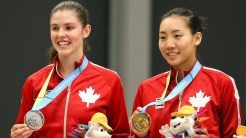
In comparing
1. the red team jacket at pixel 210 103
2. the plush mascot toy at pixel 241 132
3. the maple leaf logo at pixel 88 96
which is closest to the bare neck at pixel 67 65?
the maple leaf logo at pixel 88 96

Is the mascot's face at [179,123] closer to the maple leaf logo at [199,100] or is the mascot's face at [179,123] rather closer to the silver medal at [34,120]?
the maple leaf logo at [199,100]

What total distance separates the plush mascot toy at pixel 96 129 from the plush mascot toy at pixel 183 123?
29cm

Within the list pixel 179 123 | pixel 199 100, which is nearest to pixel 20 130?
pixel 179 123

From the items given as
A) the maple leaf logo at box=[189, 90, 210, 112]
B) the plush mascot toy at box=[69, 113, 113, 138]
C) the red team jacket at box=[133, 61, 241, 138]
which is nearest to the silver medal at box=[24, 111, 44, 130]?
the plush mascot toy at box=[69, 113, 113, 138]

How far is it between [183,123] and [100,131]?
0.42 metres

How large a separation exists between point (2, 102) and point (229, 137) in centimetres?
203

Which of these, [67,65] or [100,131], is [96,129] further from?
[67,65]

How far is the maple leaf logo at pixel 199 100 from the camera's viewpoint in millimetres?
3141

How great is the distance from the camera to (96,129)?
296 cm

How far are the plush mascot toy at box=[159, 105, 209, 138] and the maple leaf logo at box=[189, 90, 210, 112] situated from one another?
0.20 m

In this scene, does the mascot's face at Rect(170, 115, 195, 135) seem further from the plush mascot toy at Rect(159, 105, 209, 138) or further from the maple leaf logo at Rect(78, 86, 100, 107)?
the maple leaf logo at Rect(78, 86, 100, 107)

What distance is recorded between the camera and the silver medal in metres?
3.06

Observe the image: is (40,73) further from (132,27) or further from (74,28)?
(132,27)

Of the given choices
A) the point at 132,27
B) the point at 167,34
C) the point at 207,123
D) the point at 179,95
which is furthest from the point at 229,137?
the point at 132,27
